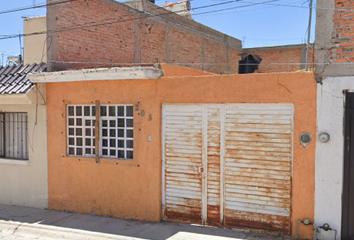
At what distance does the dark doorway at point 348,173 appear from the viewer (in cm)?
550

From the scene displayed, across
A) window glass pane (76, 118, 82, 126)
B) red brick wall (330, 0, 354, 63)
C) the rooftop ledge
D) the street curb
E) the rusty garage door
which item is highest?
red brick wall (330, 0, 354, 63)

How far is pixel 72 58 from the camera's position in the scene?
29.9 feet

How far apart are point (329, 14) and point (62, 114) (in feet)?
20.0

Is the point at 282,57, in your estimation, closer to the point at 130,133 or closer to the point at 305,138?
the point at 130,133

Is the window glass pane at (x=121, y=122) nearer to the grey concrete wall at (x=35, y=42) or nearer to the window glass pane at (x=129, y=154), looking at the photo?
the window glass pane at (x=129, y=154)

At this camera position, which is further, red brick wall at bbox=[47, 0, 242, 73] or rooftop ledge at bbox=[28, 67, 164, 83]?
red brick wall at bbox=[47, 0, 242, 73]

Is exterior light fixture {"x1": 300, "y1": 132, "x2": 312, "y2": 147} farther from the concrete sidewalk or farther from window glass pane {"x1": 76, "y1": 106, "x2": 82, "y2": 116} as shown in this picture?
window glass pane {"x1": 76, "y1": 106, "x2": 82, "y2": 116}

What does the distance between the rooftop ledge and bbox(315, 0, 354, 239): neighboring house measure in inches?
123

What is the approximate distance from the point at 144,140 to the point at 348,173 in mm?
3873

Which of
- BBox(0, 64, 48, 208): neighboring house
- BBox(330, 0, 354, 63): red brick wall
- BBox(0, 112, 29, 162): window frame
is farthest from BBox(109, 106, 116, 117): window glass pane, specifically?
BBox(330, 0, 354, 63): red brick wall

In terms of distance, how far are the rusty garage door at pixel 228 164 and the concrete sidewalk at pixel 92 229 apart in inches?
12.5

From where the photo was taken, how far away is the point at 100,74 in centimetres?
727

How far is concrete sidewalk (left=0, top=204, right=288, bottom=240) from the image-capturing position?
244 inches

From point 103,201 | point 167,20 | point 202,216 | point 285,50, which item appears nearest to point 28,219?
point 103,201
